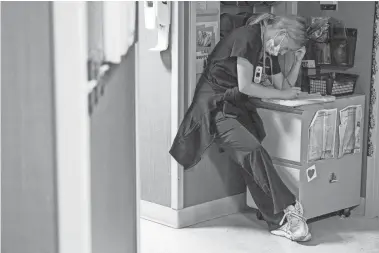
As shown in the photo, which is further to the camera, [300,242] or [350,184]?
[350,184]

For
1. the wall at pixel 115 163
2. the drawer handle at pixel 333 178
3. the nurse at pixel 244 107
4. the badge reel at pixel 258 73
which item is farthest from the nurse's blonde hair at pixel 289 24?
the wall at pixel 115 163

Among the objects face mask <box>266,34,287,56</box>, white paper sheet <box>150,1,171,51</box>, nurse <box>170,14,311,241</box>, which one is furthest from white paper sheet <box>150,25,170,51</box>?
face mask <box>266,34,287,56</box>

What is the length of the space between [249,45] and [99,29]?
2.67 m

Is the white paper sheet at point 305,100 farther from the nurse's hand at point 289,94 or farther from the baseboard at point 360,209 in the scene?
the baseboard at point 360,209

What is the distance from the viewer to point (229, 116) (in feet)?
13.5

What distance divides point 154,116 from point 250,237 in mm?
917

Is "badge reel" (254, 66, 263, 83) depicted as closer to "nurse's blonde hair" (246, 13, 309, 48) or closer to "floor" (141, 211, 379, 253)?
"nurse's blonde hair" (246, 13, 309, 48)

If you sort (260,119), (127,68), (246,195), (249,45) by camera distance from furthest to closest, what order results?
(246,195) < (260,119) < (249,45) < (127,68)

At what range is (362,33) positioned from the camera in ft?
14.7

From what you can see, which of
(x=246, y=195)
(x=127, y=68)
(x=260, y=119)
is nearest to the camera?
(x=127, y=68)

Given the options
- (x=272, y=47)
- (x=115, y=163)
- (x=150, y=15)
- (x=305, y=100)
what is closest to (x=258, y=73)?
(x=272, y=47)

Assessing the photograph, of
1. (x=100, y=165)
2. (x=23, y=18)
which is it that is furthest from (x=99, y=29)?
(x=100, y=165)

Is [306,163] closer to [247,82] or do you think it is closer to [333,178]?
[333,178]

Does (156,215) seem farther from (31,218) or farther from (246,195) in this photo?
(31,218)
